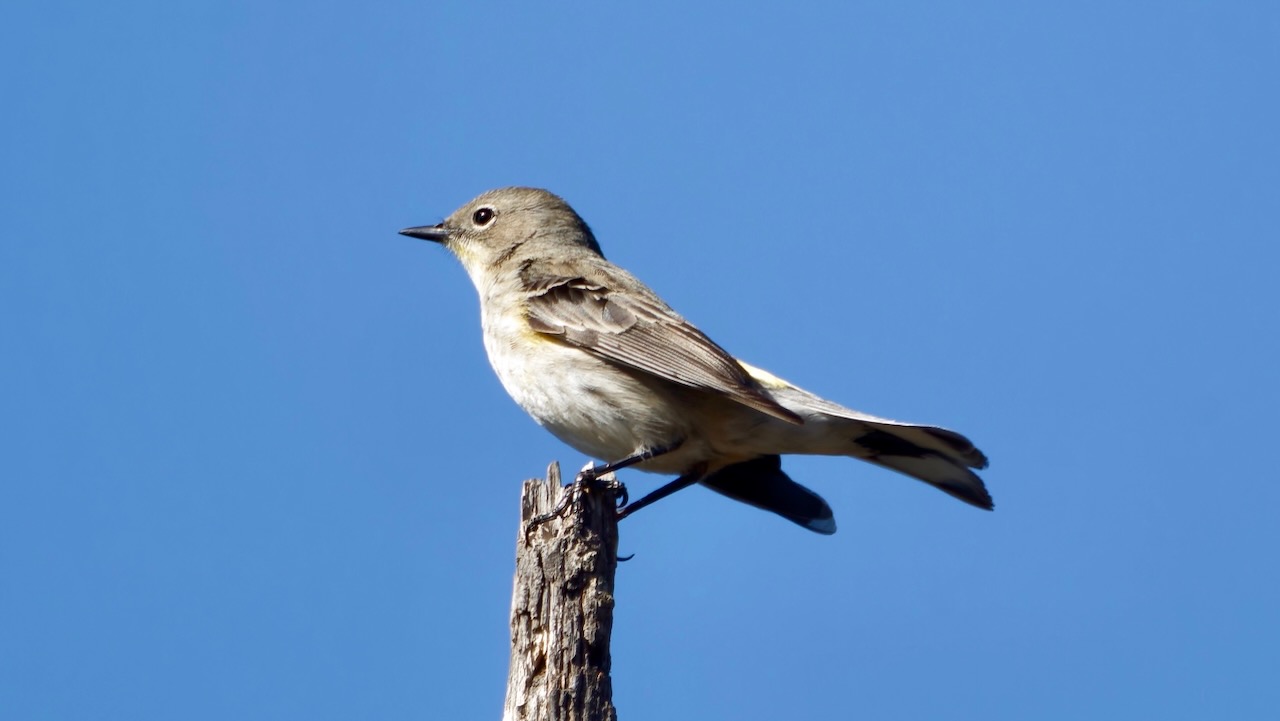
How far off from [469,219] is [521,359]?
2637 mm

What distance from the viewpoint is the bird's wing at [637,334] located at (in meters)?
7.16

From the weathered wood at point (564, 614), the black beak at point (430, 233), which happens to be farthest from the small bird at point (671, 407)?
the black beak at point (430, 233)

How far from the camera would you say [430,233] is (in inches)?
396

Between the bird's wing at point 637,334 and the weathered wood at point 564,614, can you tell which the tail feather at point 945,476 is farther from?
the weathered wood at point 564,614

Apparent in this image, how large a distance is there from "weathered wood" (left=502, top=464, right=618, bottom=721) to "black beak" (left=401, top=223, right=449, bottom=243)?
13.5 feet

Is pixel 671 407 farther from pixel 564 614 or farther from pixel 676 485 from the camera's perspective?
pixel 564 614

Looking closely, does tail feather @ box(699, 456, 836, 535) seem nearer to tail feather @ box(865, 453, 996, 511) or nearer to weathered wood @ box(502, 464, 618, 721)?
tail feather @ box(865, 453, 996, 511)

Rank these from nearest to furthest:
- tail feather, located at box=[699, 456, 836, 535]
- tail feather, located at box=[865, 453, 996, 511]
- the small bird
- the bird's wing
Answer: the bird's wing < the small bird < tail feather, located at box=[865, 453, 996, 511] < tail feather, located at box=[699, 456, 836, 535]

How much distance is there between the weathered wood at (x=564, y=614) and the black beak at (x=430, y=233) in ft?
13.5

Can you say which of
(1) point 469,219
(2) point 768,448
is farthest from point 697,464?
(1) point 469,219

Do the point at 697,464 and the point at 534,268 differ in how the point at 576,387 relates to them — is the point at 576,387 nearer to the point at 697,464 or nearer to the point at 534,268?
the point at 697,464

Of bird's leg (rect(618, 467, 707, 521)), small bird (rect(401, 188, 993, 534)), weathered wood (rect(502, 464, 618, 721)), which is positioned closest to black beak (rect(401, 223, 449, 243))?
small bird (rect(401, 188, 993, 534))

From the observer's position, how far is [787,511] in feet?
26.6

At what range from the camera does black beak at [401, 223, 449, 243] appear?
10.0m
